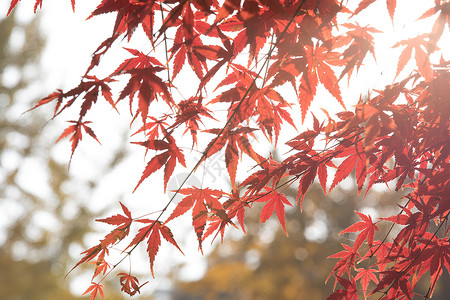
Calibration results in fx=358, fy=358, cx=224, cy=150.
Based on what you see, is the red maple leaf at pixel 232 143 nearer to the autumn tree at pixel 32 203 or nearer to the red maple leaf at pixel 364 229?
the red maple leaf at pixel 364 229

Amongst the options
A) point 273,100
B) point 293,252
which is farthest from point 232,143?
point 293,252

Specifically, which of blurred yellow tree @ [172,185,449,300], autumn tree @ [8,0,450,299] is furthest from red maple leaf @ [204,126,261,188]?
blurred yellow tree @ [172,185,449,300]

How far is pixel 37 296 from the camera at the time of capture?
7.25 meters

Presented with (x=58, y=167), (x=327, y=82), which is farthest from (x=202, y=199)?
(x=58, y=167)

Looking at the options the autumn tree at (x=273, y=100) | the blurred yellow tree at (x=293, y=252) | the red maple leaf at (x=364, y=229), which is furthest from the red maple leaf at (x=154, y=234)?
the blurred yellow tree at (x=293, y=252)

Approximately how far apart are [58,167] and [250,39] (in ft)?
27.6

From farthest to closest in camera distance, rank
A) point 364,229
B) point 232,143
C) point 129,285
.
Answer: point 364,229 < point 129,285 < point 232,143

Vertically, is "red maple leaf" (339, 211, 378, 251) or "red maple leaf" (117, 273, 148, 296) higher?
"red maple leaf" (117, 273, 148, 296)

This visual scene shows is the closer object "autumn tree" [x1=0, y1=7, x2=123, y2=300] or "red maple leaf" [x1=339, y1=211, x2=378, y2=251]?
"red maple leaf" [x1=339, y1=211, x2=378, y2=251]

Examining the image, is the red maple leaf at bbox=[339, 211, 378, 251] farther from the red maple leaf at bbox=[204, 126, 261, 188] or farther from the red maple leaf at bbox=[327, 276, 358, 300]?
the red maple leaf at bbox=[204, 126, 261, 188]

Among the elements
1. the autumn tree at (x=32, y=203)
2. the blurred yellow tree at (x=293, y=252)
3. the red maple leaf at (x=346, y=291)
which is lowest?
the red maple leaf at (x=346, y=291)

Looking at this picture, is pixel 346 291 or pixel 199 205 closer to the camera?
pixel 199 205

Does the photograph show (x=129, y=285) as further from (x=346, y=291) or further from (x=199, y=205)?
(x=346, y=291)

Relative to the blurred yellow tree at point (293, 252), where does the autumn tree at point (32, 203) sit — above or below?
above
